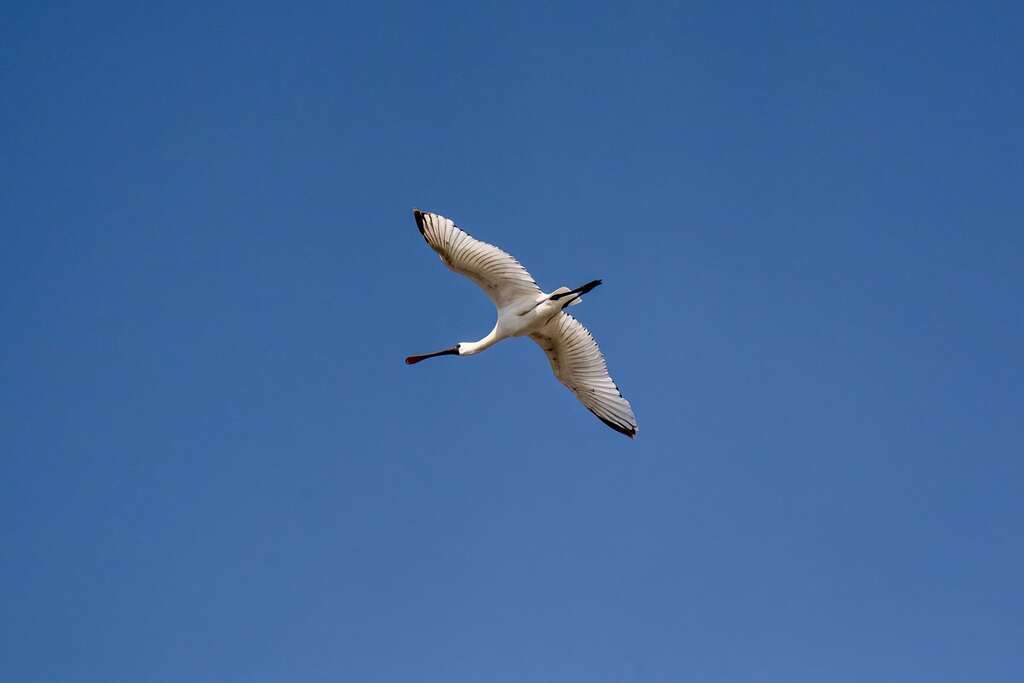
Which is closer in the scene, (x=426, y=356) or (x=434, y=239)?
(x=434, y=239)

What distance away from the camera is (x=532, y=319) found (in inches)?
918

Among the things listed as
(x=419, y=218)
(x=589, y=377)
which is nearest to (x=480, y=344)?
(x=589, y=377)

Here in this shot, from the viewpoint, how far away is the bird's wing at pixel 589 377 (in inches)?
961

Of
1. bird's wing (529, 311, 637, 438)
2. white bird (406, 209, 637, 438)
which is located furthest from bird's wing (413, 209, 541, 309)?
bird's wing (529, 311, 637, 438)

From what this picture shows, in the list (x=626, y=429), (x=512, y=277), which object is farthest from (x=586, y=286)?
(x=626, y=429)

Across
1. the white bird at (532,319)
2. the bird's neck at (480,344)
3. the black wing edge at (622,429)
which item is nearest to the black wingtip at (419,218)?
the white bird at (532,319)

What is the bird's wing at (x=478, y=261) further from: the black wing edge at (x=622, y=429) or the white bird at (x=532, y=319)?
the black wing edge at (x=622, y=429)

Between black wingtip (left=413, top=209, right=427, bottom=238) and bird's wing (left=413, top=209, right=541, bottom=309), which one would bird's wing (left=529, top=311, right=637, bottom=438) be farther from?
black wingtip (left=413, top=209, right=427, bottom=238)

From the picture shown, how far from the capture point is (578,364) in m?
24.7

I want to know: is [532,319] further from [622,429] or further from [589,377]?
[622,429]

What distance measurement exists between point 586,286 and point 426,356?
3570mm

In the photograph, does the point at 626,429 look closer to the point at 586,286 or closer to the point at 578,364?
the point at 578,364

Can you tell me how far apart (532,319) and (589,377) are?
2.00 meters

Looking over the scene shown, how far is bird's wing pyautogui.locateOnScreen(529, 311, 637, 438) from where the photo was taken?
2442 centimetres
